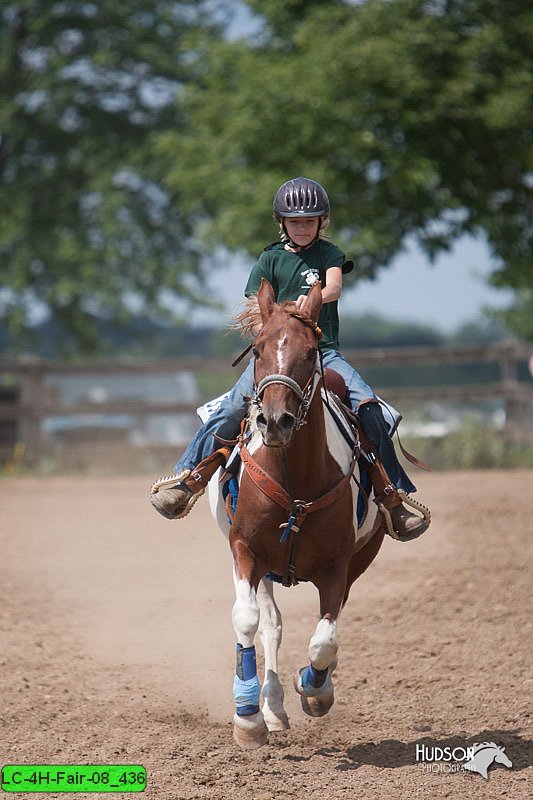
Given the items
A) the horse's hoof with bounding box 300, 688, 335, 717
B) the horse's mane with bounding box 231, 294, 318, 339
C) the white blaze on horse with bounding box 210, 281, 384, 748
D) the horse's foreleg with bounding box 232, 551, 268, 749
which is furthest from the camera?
the horse's hoof with bounding box 300, 688, 335, 717

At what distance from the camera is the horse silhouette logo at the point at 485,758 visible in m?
5.01

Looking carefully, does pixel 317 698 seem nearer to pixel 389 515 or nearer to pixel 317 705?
pixel 317 705

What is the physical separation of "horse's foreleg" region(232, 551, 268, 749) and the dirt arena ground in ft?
0.55

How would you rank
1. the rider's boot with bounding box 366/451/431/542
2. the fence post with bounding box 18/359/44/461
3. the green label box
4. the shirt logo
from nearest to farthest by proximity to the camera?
the green label box, the shirt logo, the rider's boot with bounding box 366/451/431/542, the fence post with bounding box 18/359/44/461

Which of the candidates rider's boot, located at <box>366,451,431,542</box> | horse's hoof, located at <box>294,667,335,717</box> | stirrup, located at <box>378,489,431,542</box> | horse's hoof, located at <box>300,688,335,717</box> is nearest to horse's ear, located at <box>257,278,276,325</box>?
rider's boot, located at <box>366,451,431,542</box>

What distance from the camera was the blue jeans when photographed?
5.72 metres

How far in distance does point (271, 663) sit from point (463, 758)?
1.25 metres

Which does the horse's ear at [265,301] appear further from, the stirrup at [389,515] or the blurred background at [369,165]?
the blurred background at [369,165]

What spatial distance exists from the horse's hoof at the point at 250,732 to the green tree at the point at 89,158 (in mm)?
22202

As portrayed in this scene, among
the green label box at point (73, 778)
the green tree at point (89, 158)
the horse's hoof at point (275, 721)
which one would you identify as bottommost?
the green label box at point (73, 778)

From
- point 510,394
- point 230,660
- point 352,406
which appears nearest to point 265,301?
point 352,406

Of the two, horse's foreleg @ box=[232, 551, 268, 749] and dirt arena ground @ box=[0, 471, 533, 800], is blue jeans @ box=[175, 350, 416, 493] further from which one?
dirt arena ground @ box=[0, 471, 533, 800]

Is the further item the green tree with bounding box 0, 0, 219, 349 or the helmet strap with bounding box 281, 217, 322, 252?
the green tree with bounding box 0, 0, 219, 349

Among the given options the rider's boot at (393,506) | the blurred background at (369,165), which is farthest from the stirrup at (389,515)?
the blurred background at (369,165)
